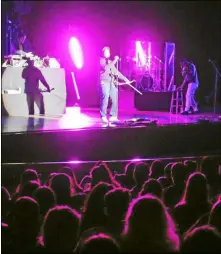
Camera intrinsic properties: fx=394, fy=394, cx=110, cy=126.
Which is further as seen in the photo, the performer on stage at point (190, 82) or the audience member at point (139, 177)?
the performer on stage at point (190, 82)

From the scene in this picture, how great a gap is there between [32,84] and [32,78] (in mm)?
112

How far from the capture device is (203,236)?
73.6 inches

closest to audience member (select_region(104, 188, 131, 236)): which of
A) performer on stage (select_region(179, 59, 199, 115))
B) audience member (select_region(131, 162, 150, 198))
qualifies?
audience member (select_region(131, 162, 150, 198))

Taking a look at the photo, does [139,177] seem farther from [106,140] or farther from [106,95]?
[106,95]

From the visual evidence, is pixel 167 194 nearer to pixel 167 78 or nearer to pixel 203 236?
pixel 203 236

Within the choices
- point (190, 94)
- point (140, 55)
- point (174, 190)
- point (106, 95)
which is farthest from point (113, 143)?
point (140, 55)

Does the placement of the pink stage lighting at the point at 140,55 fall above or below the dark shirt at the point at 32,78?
above

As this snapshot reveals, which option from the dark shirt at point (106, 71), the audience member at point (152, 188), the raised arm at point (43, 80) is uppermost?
the dark shirt at point (106, 71)

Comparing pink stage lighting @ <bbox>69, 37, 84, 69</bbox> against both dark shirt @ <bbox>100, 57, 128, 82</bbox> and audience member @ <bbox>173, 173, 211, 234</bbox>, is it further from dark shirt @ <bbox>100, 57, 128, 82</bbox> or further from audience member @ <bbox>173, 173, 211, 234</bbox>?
audience member @ <bbox>173, 173, 211, 234</bbox>

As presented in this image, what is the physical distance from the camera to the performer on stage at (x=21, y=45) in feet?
25.1

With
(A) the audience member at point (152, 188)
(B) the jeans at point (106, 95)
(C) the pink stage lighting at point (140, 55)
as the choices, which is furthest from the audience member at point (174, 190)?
(C) the pink stage lighting at point (140, 55)

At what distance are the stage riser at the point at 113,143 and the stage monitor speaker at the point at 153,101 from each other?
2444mm

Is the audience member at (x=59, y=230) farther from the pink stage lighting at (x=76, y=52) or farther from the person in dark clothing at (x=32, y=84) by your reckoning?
the pink stage lighting at (x=76, y=52)

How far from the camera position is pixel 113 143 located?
536 cm
